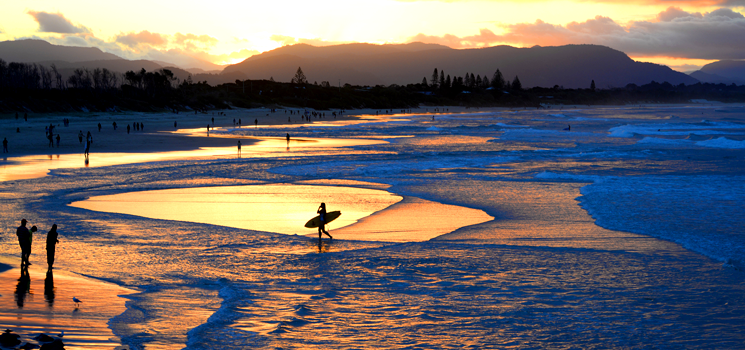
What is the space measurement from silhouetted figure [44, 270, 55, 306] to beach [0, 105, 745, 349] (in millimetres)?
117

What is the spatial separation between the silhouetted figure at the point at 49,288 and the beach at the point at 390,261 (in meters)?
0.12

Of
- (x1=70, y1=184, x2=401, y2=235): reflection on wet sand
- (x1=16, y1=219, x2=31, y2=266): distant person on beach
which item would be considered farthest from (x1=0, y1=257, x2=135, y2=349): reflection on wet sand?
(x1=70, y1=184, x2=401, y2=235): reflection on wet sand

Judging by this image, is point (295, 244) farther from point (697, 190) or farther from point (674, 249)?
point (697, 190)

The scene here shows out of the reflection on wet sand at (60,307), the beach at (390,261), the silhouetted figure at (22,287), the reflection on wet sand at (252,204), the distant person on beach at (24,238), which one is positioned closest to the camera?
the reflection on wet sand at (60,307)

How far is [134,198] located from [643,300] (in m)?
16.7

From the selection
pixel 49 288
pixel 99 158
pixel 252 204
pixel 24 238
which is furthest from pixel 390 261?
pixel 99 158

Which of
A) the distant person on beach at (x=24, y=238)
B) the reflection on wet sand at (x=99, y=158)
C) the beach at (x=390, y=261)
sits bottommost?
the beach at (x=390, y=261)

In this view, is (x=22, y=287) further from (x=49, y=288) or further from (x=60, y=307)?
(x=60, y=307)

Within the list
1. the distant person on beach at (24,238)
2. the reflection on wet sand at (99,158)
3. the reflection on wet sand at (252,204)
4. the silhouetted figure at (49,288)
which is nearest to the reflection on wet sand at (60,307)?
the silhouetted figure at (49,288)

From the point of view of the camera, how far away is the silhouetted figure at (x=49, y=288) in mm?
8578

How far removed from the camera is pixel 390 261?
11.5m

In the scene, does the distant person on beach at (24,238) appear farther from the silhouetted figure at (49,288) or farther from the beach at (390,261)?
the silhouetted figure at (49,288)

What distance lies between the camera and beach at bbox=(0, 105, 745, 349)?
7.77 meters

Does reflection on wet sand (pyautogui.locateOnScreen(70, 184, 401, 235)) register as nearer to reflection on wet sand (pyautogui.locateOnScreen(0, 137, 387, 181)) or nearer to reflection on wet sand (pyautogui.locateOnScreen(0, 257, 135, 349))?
reflection on wet sand (pyautogui.locateOnScreen(0, 257, 135, 349))
